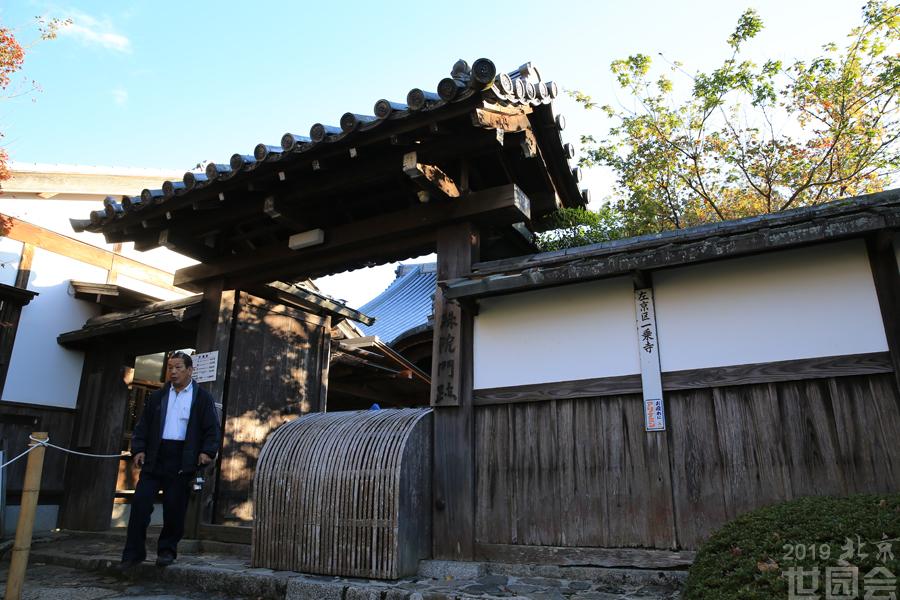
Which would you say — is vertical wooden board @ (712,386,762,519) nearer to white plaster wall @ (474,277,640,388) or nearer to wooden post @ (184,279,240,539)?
white plaster wall @ (474,277,640,388)

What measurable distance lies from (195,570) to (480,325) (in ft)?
12.0

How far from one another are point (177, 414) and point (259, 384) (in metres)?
2.96

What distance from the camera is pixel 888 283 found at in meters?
4.69

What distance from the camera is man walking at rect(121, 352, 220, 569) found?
617cm

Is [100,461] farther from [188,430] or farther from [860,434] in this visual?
[860,434]

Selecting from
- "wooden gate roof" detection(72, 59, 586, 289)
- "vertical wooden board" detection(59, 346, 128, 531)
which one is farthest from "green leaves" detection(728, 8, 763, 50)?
"vertical wooden board" detection(59, 346, 128, 531)

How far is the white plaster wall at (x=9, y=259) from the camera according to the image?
9961mm

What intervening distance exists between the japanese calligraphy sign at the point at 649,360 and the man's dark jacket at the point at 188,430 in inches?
170

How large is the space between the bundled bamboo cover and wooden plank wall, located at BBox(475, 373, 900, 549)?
659 mm

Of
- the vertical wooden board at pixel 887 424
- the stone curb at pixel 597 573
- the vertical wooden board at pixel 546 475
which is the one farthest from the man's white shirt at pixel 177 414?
the vertical wooden board at pixel 887 424

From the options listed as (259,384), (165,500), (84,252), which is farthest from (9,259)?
(165,500)

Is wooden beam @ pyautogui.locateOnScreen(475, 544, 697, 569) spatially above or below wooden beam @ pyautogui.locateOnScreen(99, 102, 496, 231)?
below

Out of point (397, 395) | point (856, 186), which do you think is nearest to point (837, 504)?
point (856, 186)

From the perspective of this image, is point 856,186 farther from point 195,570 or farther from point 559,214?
point 195,570
